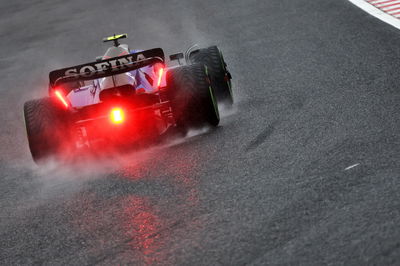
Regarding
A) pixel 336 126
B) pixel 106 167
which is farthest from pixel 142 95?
pixel 336 126

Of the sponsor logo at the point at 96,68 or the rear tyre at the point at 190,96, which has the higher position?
the sponsor logo at the point at 96,68

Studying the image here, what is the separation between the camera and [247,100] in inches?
358

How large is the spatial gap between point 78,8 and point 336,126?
50.7 feet

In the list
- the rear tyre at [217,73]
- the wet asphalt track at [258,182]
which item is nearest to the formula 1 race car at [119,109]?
the wet asphalt track at [258,182]

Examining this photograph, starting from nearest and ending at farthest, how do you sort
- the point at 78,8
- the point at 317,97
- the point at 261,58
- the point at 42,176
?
the point at 42,176 < the point at 317,97 < the point at 261,58 < the point at 78,8

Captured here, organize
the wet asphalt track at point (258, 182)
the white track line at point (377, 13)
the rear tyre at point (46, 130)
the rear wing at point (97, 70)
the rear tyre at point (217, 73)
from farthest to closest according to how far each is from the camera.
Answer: the white track line at point (377, 13), the rear tyre at point (217, 73), the rear tyre at point (46, 130), the rear wing at point (97, 70), the wet asphalt track at point (258, 182)

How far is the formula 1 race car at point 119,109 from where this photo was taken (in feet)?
24.4

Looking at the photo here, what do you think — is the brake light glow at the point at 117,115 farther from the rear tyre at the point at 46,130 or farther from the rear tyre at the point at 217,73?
the rear tyre at the point at 217,73

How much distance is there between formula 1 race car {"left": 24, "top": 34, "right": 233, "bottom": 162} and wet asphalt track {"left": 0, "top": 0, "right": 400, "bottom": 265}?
0.34 meters

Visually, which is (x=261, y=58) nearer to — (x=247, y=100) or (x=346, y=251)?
(x=247, y=100)

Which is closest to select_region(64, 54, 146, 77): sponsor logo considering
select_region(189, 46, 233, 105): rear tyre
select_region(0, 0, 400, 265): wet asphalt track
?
select_region(0, 0, 400, 265): wet asphalt track

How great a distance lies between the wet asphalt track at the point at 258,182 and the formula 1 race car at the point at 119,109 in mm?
336

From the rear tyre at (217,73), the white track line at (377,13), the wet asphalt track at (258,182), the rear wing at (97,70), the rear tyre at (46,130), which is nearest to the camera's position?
the wet asphalt track at (258,182)

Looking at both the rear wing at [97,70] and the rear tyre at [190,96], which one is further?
the rear tyre at [190,96]
